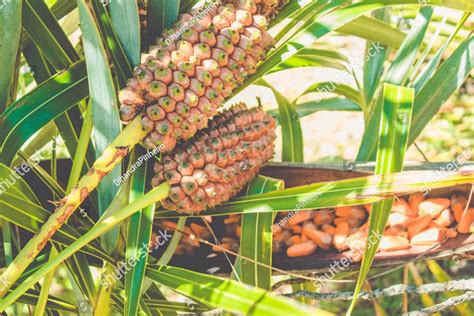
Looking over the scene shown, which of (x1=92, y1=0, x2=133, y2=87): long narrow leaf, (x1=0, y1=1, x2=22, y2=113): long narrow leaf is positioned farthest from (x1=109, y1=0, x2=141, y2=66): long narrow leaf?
(x1=0, y1=1, x2=22, y2=113): long narrow leaf

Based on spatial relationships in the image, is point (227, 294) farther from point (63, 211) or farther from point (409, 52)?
point (409, 52)

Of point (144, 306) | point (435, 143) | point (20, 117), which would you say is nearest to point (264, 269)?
point (144, 306)

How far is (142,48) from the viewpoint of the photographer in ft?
3.01

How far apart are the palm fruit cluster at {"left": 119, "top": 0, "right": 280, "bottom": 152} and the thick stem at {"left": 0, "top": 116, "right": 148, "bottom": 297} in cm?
6

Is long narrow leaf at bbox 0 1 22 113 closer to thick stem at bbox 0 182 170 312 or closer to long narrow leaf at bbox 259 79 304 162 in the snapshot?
thick stem at bbox 0 182 170 312

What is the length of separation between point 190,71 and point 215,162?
13cm

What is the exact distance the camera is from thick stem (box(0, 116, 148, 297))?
0.75 m

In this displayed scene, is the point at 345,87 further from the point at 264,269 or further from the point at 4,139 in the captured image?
the point at 4,139

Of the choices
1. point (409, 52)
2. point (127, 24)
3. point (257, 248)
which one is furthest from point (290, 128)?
point (127, 24)

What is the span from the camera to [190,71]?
0.82 m

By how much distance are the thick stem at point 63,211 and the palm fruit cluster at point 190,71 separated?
0.19 feet

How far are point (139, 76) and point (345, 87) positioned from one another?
22.5 inches

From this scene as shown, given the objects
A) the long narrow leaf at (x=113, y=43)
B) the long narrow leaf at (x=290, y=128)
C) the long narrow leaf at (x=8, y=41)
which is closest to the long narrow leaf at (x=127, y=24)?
the long narrow leaf at (x=113, y=43)

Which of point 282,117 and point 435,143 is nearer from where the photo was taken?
point 282,117
